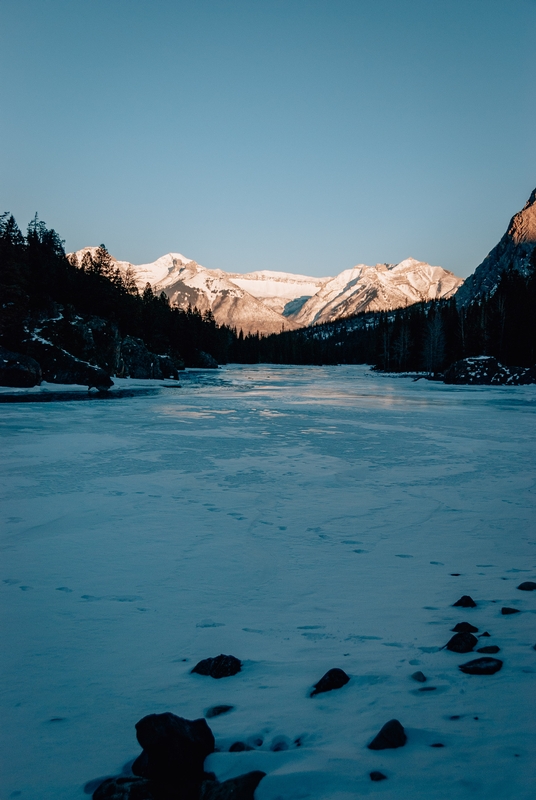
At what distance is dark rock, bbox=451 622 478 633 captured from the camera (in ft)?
11.6

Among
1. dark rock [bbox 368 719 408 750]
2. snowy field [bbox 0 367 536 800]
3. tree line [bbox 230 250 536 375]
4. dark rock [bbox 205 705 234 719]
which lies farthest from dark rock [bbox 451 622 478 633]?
tree line [bbox 230 250 536 375]

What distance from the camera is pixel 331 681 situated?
2.92 m

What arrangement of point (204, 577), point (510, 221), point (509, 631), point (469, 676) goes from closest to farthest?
point (469, 676) → point (509, 631) → point (204, 577) → point (510, 221)

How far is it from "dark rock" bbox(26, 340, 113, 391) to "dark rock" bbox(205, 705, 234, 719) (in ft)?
111

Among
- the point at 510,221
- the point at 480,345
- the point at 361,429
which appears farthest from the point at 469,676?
the point at 510,221

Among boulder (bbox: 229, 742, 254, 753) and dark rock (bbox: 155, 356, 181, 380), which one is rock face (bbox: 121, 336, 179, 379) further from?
boulder (bbox: 229, 742, 254, 753)

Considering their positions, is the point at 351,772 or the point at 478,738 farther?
the point at 478,738

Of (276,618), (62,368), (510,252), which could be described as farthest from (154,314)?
(510,252)

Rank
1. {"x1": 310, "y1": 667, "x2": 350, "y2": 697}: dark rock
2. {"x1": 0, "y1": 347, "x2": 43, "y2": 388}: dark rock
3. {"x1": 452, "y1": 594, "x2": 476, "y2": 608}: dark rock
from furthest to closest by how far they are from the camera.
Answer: {"x1": 0, "y1": 347, "x2": 43, "y2": 388}: dark rock
{"x1": 452, "y1": 594, "x2": 476, "y2": 608}: dark rock
{"x1": 310, "y1": 667, "x2": 350, "y2": 697}: dark rock

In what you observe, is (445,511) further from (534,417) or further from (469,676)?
(534,417)

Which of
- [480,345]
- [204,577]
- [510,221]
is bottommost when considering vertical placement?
[204,577]

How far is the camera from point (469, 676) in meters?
2.95

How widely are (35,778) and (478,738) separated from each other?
80.7 inches

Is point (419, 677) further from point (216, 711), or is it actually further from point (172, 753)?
point (172, 753)
